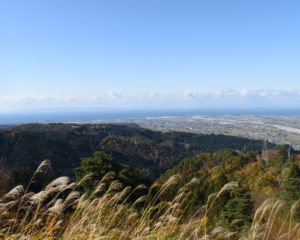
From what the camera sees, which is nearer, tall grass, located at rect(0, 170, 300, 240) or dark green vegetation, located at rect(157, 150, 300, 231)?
tall grass, located at rect(0, 170, 300, 240)

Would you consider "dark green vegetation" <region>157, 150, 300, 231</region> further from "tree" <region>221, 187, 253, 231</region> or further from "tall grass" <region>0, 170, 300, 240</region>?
"tall grass" <region>0, 170, 300, 240</region>

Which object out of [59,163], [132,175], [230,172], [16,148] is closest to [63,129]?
[16,148]

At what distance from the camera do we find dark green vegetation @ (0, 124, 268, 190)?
2631 inches

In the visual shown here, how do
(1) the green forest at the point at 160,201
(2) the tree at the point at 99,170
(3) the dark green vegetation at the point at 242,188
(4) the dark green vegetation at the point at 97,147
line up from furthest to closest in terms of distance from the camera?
(4) the dark green vegetation at the point at 97,147 < (2) the tree at the point at 99,170 < (3) the dark green vegetation at the point at 242,188 < (1) the green forest at the point at 160,201

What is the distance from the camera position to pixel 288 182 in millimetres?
19375

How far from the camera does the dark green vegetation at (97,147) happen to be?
6683 cm

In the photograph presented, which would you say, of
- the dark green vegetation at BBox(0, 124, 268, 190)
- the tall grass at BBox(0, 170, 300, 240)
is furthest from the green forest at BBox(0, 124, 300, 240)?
the dark green vegetation at BBox(0, 124, 268, 190)

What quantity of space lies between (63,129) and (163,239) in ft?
427

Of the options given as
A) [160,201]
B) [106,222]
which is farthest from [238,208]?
[106,222]

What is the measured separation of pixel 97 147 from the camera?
9638 centimetres

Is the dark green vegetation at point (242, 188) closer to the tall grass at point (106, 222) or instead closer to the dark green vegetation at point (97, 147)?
the tall grass at point (106, 222)

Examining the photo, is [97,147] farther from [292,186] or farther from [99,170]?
[292,186]

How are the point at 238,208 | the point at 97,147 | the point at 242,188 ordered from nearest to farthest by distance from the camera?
the point at 238,208 < the point at 242,188 < the point at 97,147

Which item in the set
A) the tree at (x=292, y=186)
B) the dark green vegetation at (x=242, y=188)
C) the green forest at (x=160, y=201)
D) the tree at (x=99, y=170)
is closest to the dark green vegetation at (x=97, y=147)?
the green forest at (x=160, y=201)
